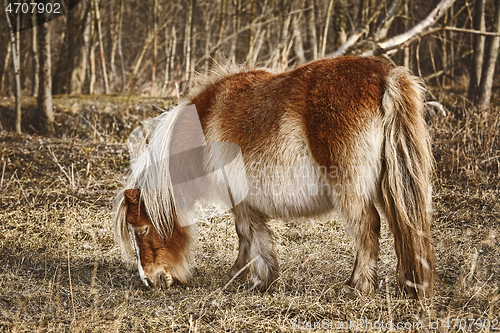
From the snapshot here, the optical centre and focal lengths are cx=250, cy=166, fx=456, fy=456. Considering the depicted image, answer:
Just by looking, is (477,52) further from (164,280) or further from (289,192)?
(164,280)

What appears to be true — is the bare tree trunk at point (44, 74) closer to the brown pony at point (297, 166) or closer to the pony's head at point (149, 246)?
the brown pony at point (297, 166)

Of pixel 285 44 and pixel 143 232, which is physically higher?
pixel 285 44

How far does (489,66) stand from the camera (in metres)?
7.19

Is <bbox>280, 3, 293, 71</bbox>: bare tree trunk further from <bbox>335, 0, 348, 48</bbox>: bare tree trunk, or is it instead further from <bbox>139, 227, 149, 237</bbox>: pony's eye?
<bbox>139, 227, 149, 237</bbox>: pony's eye

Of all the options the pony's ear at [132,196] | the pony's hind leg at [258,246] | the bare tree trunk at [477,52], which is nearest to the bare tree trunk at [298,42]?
the bare tree trunk at [477,52]

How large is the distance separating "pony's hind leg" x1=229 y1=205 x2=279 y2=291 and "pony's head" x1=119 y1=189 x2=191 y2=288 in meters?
0.58

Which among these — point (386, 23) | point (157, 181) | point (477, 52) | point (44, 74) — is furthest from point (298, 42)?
point (157, 181)

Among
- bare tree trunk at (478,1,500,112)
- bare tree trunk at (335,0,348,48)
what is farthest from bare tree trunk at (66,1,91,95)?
bare tree trunk at (478,1,500,112)

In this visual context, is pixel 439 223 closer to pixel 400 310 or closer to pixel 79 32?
pixel 400 310

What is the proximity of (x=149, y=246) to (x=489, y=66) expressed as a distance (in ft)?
20.4

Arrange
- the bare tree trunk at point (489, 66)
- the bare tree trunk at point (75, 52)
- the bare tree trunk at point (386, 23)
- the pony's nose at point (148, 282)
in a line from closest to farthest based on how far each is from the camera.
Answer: the pony's nose at point (148, 282)
the bare tree trunk at point (489, 66)
the bare tree trunk at point (386, 23)
the bare tree trunk at point (75, 52)

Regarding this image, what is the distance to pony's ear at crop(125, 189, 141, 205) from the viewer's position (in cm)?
353

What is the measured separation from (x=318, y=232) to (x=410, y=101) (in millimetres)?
2181

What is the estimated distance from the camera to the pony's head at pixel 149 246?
3.54 metres
